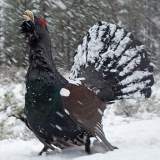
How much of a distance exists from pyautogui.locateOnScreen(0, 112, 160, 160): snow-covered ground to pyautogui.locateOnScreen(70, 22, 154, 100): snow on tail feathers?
17.5 inches

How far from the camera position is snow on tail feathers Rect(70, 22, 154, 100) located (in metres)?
5.95

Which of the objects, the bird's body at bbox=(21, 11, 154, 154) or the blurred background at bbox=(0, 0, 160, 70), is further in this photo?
the blurred background at bbox=(0, 0, 160, 70)

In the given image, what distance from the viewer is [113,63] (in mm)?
6020

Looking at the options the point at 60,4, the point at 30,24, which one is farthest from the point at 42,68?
the point at 60,4

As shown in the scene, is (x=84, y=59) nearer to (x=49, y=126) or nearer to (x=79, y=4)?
(x=49, y=126)

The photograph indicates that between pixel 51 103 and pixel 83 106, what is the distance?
0.37m

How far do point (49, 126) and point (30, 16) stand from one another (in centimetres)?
98

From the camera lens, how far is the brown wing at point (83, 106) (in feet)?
16.8

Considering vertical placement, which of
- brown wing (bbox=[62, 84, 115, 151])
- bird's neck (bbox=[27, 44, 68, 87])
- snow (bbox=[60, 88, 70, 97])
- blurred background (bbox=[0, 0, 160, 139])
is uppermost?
blurred background (bbox=[0, 0, 160, 139])

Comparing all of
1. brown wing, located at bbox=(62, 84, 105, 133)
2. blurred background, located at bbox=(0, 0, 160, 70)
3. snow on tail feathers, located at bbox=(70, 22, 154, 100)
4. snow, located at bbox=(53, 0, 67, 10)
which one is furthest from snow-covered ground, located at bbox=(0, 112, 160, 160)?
snow, located at bbox=(53, 0, 67, 10)

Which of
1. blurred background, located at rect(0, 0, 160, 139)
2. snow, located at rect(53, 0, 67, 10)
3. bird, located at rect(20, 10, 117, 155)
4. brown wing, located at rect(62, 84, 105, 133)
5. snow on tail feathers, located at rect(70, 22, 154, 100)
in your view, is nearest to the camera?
bird, located at rect(20, 10, 117, 155)

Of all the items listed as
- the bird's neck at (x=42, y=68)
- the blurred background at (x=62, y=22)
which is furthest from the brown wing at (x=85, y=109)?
the blurred background at (x=62, y=22)

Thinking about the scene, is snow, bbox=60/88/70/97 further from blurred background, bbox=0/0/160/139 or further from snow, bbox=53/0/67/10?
snow, bbox=53/0/67/10

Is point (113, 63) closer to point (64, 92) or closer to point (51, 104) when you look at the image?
point (64, 92)
